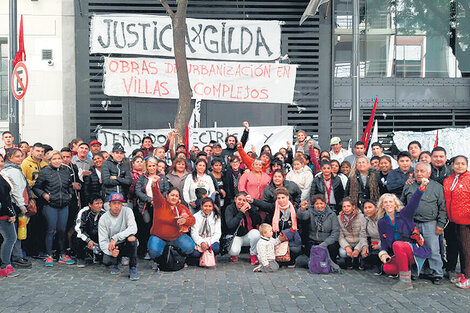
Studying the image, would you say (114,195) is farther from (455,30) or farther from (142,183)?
(455,30)

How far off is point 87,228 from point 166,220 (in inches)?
48.5

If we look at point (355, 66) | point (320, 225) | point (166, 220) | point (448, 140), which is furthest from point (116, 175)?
point (448, 140)

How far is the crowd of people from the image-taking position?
23.8ft

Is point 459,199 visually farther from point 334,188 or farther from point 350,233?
point 334,188

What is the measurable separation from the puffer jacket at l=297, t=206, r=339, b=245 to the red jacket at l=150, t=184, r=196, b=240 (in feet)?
5.90

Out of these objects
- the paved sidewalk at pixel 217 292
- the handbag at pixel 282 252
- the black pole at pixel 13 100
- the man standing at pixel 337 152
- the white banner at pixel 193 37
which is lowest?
the paved sidewalk at pixel 217 292

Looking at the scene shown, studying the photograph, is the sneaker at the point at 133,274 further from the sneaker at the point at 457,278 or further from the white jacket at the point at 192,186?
the sneaker at the point at 457,278

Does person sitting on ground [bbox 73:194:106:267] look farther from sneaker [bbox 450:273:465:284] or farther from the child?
sneaker [bbox 450:273:465:284]

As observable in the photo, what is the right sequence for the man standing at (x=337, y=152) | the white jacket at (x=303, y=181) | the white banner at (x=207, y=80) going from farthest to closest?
1. the white banner at (x=207, y=80)
2. the man standing at (x=337, y=152)
3. the white jacket at (x=303, y=181)

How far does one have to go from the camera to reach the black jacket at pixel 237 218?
8.54 metres

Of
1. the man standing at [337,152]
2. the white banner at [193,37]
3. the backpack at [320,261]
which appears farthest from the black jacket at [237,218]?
the white banner at [193,37]

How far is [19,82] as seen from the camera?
980cm

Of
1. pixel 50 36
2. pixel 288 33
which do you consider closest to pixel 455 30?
pixel 288 33

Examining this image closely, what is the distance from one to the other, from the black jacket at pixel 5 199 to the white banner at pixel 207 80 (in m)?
6.71
